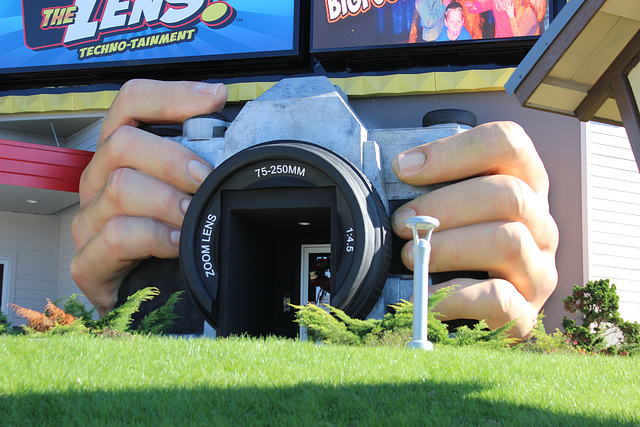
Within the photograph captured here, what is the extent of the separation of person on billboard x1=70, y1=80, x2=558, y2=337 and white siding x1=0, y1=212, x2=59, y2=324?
13.1ft

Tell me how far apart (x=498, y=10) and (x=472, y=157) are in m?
4.39

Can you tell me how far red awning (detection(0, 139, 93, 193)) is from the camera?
1295 centimetres

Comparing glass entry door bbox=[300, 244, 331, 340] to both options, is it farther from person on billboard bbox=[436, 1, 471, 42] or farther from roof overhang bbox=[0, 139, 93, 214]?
roof overhang bbox=[0, 139, 93, 214]

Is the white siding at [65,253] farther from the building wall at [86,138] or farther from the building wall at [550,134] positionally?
the building wall at [550,134]

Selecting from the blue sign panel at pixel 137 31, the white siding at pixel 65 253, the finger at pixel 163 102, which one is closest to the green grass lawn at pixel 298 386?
the finger at pixel 163 102

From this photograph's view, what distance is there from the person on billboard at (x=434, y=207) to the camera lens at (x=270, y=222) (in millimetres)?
701

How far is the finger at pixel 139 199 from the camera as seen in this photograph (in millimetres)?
11102

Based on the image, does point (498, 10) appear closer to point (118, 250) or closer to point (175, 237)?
point (175, 237)

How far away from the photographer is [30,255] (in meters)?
15.6

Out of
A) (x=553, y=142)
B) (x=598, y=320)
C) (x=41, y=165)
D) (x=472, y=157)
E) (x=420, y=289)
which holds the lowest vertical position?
(x=598, y=320)

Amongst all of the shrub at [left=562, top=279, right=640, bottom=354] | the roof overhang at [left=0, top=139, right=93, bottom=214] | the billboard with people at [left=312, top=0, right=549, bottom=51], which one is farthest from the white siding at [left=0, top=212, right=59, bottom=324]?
the shrub at [left=562, top=279, right=640, bottom=354]

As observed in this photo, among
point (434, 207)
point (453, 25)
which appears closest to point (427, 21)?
point (453, 25)

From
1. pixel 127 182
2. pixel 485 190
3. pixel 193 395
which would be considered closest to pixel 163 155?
pixel 127 182

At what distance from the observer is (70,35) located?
51.1 feet
